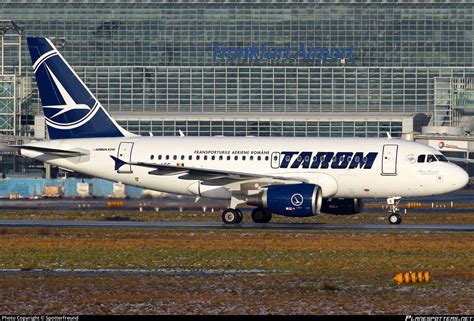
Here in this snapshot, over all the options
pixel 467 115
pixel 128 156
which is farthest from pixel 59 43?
pixel 128 156

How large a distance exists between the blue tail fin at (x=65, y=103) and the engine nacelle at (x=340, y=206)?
1136cm

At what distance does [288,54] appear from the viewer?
13450cm

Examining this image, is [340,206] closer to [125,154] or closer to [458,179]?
[458,179]

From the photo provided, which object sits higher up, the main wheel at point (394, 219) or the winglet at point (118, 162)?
the winglet at point (118, 162)

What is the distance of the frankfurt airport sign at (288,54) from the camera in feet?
441

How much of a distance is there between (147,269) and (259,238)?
1047cm

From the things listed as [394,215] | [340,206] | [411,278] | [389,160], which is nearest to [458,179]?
[389,160]

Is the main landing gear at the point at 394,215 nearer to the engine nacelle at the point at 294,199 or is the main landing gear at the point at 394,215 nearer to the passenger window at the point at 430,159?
the passenger window at the point at 430,159

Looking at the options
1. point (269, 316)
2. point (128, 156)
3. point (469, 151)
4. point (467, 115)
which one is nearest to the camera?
point (269, 316)

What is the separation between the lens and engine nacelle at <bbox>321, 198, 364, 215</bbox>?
56875 mm

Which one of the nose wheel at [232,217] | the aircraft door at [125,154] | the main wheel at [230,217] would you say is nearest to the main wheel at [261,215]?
the nose wheel at [232,217]

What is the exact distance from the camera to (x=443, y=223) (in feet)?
190

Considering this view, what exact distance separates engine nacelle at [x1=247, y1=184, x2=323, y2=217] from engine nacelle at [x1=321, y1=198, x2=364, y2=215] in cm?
433

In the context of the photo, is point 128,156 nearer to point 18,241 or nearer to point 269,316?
point 18,241
